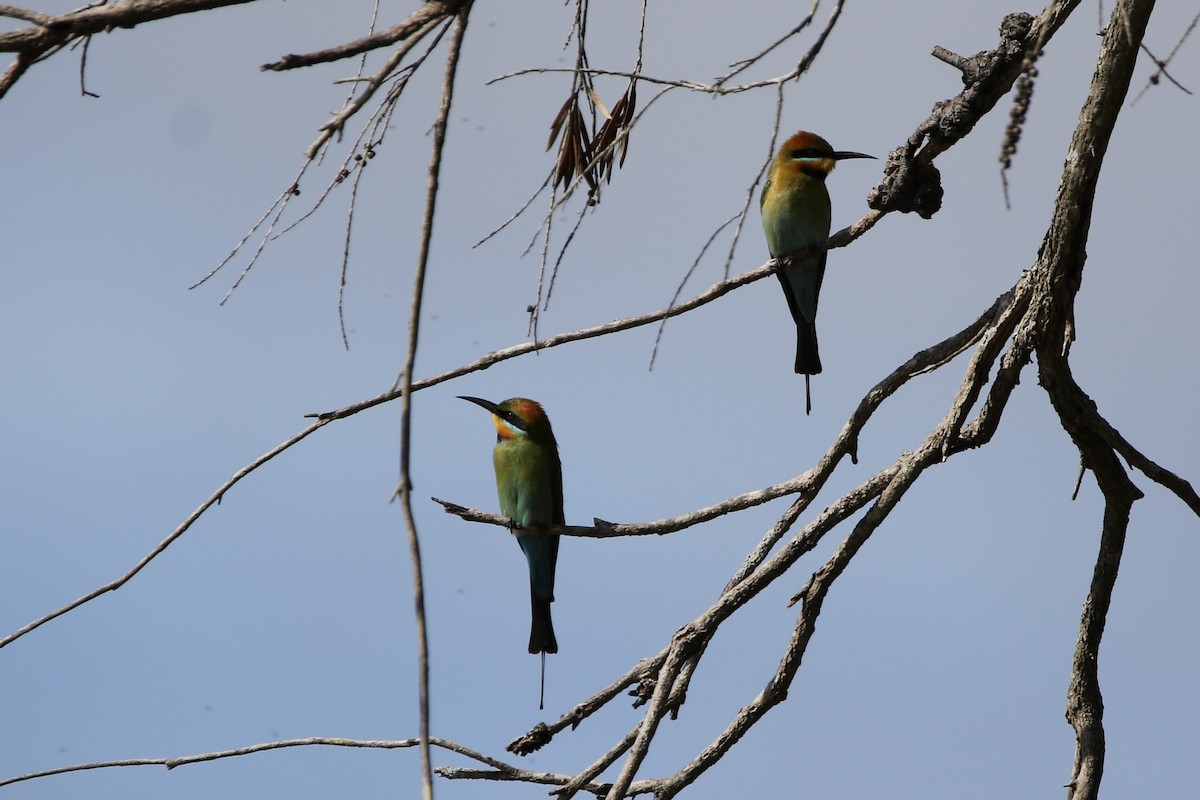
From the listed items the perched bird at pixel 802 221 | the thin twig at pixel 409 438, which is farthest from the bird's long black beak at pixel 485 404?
the thin twig at pixel 409 438

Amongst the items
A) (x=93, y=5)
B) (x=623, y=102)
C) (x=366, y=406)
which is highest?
(x=623, y=102)

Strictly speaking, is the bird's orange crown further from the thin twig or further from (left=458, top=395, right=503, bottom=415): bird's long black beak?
the thin twig

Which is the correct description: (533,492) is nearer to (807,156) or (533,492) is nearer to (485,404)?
(485,404)

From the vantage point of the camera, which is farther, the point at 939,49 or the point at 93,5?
the point at 939,49

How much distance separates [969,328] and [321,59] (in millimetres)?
1728

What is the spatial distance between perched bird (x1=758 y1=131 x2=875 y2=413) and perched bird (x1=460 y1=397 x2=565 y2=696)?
950mm

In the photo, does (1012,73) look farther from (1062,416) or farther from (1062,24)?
(1062,416)

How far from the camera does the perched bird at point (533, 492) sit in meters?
4.66

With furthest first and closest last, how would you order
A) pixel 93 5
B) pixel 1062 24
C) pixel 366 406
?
1. pixel 366 406
2. pixel 1062 24
3. pixel 93 5

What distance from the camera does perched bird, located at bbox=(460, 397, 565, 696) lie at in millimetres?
4656

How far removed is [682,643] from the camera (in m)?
2.62

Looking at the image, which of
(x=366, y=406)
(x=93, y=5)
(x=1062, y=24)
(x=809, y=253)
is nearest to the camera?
(x=93, y=5)

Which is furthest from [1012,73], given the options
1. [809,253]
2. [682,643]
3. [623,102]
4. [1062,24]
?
[809,253]

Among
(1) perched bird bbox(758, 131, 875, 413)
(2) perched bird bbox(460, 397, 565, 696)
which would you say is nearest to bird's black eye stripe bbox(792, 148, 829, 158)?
(1) perched bird bbox(758, 131, 875, 413)
